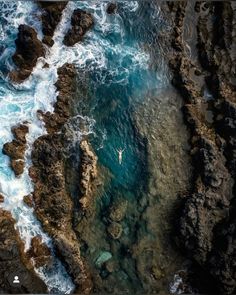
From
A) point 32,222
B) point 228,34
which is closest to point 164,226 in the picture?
point 32,222

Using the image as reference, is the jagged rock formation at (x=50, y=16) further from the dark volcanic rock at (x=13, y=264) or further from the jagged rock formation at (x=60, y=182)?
the dark volcanic rock at (x=13, y=264)

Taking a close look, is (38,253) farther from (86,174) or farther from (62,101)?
(62,101)

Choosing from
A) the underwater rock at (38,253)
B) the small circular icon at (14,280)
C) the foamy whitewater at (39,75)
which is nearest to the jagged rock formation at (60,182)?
the foamy whitewater at (39,75)

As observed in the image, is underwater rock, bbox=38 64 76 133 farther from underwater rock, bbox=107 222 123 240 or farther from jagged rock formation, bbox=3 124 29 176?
underwater rock, bbox=107 222 123 240

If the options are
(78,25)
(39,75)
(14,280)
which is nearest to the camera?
(14,280)

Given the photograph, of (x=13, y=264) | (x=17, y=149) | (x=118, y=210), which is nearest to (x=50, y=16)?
(x=17, y=149)

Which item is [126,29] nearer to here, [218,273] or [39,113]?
[39,113]
